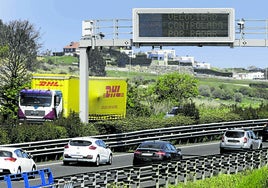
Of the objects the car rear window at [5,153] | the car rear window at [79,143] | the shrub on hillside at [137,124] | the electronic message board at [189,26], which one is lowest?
the shrub on hillside at [137,124]

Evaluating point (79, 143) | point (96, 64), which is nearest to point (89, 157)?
point (79, 143)

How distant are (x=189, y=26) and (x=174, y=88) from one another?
205 feet

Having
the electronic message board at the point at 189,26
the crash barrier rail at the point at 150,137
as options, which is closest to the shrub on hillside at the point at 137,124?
the crash barrier rail at the point at 150,137

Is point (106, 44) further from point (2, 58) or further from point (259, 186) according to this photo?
point (2, 58)

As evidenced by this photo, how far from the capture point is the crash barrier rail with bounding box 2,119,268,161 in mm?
38531

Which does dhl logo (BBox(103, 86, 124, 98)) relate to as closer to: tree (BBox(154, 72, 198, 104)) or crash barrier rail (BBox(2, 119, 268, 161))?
→ crash barrier rail (BBox(2, 119, 268, 161))

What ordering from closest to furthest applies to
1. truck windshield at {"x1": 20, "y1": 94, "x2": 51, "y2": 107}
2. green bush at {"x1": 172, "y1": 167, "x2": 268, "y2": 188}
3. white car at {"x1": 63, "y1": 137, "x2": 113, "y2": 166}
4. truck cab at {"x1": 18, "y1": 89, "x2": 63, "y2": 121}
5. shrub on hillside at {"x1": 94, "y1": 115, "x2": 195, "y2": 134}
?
green bush at {"x1": 172, "y1": 167, "x2": 268, "y2": 188}
white car at {"x1": 63, "y1": 137, "x2": 113, "y2": 166}
shrub on hillside at {"x1": 94, "y1": 115, "x2": 195, "y2": 134}
truck cab at {"x1": 18, "y1": 89, "x2": 63, "y2": 121}
truck windshield at {"x1": 20, "y1": 94, "x2": 51, "y2": 107}

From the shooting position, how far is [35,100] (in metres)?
49.6

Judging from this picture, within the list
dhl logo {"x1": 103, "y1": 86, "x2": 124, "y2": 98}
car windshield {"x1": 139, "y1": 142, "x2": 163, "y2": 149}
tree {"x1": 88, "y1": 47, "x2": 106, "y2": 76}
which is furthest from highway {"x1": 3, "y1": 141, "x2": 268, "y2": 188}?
tree {"x1": 88, "y1": 47, "x2": 106, "y2": 76}

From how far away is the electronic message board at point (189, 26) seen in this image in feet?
135

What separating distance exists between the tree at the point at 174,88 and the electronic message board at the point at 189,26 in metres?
54.2

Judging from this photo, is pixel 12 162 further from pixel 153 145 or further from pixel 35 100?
pixel 35 100

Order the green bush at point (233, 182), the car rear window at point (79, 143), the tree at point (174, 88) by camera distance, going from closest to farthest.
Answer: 1. the green bush at point (233, 182)
2. the car rear window at point (79, 143)
3. the tree at point (174, 88)

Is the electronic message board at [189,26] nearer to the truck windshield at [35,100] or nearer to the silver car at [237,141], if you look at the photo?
the silver car at [237,141]
